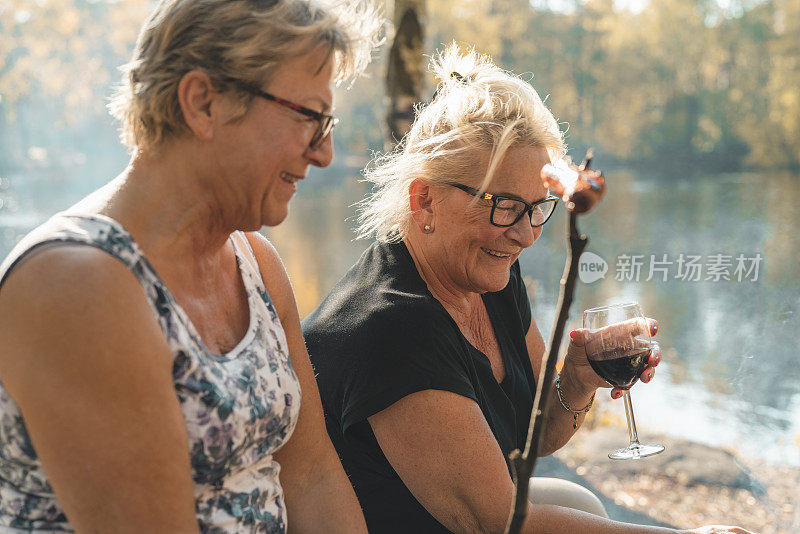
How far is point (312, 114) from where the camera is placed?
4.04 ft

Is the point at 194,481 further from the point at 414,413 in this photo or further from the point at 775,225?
the point at 775,225

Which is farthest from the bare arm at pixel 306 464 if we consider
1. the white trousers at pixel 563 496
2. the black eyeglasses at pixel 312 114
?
the white trousers at pixel 563 496

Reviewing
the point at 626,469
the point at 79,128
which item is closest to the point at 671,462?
the point at 626,469

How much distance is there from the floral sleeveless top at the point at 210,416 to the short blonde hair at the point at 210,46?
0.65 feet

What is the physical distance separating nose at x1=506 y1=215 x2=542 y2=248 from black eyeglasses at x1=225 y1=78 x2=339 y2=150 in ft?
2.10

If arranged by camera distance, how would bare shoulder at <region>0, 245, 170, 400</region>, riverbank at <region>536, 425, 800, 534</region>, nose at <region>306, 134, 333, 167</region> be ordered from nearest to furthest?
bare shoulder at <region>0, 245, 170, 400</region> → nose at <region>306, 134, 333, 167</region> → riverbank at <region>536, 425, 800, 534</region>

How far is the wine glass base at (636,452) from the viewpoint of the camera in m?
1.76

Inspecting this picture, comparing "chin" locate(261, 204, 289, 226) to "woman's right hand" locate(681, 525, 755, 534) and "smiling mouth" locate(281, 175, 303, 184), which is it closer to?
"smiling mouth" locate(281, 175, 303, 184)

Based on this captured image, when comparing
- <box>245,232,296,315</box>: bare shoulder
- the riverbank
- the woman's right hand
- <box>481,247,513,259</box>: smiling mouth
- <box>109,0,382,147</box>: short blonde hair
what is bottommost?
the riverbank

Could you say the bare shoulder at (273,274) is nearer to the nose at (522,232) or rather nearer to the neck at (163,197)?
the neck at (163,197)

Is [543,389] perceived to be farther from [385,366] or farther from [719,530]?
[719,530]

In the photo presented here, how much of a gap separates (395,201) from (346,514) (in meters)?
0.76

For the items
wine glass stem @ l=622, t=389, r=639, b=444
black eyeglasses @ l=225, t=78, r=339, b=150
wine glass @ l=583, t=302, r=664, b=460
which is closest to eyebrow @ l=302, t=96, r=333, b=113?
black eyeglasses @ l=225, t=78, r=339, b=150

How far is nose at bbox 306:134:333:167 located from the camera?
1.26 m
